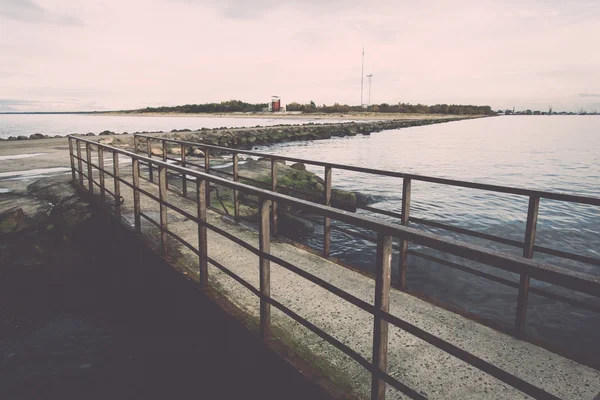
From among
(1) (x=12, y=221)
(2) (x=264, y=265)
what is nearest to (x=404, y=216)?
(2) (x=264, y=265)

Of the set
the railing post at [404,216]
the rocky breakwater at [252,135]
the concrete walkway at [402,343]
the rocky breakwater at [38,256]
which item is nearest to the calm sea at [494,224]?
the railing post at [404,216]

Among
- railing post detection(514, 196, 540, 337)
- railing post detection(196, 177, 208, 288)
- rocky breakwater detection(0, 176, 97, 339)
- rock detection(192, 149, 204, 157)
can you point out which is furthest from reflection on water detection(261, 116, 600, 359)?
rock detection(192, 149, 204, 157)

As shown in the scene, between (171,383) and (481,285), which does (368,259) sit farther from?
(171,383)

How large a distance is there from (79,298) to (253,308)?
2.78 m

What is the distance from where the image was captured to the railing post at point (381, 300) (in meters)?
2.09

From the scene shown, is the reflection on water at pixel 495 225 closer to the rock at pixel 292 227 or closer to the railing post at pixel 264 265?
the rock at pixel 292 227

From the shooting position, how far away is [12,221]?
276 inches

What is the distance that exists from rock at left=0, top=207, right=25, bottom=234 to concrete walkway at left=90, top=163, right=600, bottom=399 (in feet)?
13.0

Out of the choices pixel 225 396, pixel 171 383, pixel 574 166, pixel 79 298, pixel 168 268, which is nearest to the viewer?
pixel 225 396

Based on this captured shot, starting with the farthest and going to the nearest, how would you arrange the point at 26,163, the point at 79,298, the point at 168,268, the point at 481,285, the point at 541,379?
the point at 26,163 < the point at 481,285 < the point at 79,298 < the point at 168,268 < the point at 541,379

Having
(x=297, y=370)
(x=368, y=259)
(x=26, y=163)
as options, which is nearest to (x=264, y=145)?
(x=26, y=163)

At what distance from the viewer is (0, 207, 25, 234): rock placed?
685 centimetres

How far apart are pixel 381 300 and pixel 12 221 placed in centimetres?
723

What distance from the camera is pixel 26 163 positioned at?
14.4 m
